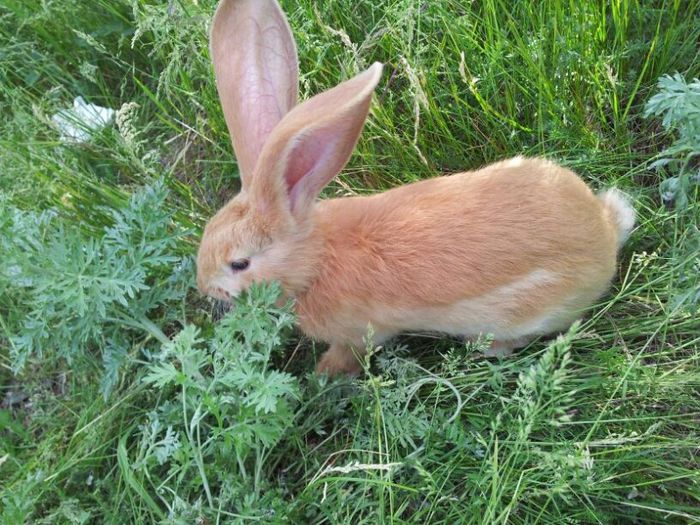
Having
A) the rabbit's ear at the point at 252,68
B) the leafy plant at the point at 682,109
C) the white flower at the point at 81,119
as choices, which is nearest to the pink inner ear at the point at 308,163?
the rabbit's ear at the point at 252,68

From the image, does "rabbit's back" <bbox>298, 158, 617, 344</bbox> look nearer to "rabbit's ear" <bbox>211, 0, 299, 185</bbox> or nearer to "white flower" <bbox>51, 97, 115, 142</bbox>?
"rabbit's ear" <bbox>211, 0, 299, 185</bbox>

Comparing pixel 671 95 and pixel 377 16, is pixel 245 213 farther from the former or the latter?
pixel 671 95

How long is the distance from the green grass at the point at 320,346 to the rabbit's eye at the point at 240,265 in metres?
0.28

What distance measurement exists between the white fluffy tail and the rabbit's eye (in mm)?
1593

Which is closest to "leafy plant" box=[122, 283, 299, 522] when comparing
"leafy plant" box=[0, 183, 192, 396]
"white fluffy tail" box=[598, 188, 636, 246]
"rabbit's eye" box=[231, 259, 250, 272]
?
"rabbit's eye" box=[231, 259, 250, 272]

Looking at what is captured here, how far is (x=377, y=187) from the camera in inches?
147

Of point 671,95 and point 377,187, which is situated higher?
point 671,95

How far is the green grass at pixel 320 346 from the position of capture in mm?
2613

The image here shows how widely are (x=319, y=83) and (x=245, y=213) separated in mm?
1091

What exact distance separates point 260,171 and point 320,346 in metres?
1.14

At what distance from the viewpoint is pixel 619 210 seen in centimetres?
314

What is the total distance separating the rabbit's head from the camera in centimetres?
281

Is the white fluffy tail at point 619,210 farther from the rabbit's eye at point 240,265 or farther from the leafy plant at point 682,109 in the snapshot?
the rabbit's eye at point 240,265

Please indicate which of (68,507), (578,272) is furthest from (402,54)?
(68,507)
